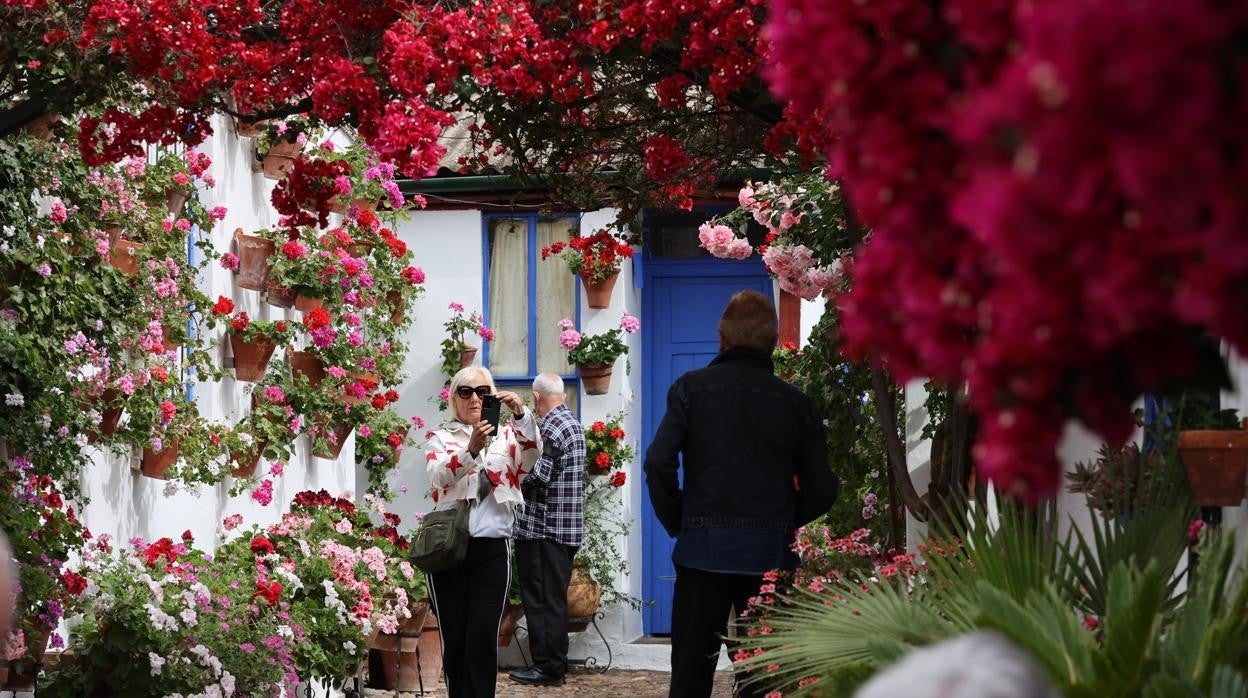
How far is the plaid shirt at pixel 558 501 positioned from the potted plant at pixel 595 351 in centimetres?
122

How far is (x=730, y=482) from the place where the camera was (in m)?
5.62

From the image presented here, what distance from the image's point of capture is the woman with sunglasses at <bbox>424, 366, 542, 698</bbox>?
271 inches

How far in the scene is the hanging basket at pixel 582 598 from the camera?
10312 millimetres

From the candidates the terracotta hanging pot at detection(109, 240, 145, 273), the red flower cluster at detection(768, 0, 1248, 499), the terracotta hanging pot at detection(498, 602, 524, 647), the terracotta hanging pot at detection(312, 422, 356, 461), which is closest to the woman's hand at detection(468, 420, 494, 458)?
the terracotta hanging pot at detection(109, 240, 145, 273)

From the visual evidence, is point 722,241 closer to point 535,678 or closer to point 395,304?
point 395,304

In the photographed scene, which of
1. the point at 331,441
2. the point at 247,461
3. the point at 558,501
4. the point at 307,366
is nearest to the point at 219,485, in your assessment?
the point at 247,461

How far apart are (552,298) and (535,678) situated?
117 inches

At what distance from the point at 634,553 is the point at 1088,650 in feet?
27.9

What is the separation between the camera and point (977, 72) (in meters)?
1.36

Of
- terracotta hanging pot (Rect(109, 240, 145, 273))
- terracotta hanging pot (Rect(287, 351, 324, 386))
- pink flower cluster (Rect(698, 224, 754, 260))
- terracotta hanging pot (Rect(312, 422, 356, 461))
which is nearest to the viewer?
terracotta hanging pot (Rect(109, 240, 145, 273))

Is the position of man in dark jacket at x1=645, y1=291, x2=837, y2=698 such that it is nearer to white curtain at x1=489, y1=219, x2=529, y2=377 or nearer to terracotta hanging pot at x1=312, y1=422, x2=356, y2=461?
terracotta hanging pot at x1=312, y1=422, x2=356, y2=461

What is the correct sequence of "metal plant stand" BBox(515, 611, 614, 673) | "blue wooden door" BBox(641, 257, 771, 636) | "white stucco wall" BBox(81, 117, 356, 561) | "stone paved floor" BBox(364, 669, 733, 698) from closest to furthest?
1. "white stucco wall" BBox(81, 117, 356, 561)
2. "stone paved floor" BBox(364, 669, 733, 698)
3. "metal plant stand" BBox(515, 611, 614, 673)
4. "blue wooden door" BBox(641, 257, 771, 636)

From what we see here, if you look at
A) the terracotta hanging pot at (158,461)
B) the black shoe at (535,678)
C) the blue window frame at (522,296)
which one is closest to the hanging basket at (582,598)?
the black shoe at (535,678)

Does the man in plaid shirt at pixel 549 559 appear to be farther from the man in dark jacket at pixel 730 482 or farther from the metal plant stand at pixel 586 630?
A: the man in dark jacket at pixel 730 482
